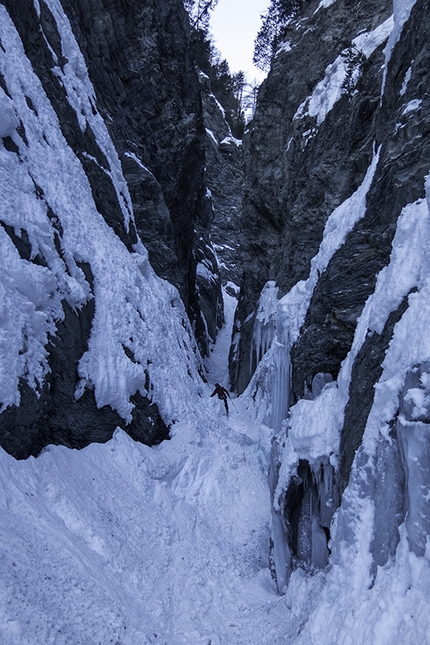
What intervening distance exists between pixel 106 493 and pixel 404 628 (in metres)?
5.23

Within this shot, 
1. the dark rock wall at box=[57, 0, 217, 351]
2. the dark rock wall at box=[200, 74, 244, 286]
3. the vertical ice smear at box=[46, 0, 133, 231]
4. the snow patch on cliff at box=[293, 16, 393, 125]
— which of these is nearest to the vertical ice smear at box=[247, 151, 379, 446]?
the snow patch on cliff at box=[293, 16, 393, 125]

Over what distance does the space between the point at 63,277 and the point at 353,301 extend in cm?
608

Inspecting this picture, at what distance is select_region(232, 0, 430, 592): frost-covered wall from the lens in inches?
179

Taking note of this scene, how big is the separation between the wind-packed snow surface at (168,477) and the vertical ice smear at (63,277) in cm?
5

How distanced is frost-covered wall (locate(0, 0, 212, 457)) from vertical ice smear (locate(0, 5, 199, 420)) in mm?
32

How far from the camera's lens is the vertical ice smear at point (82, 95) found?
12961 mm

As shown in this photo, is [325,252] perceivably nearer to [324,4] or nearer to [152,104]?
[152,104]

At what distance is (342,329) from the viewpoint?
9.03 m

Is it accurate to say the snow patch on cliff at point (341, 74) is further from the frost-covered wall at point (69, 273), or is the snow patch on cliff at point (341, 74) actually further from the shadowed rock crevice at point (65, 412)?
the shadowed rock crevice at point (65, 412)

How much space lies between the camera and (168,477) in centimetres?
924

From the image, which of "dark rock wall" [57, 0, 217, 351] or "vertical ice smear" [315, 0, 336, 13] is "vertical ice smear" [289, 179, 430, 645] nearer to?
"dark rock wall" [57, 0, 217, 351]

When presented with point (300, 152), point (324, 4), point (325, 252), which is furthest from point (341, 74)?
point (325, 252)

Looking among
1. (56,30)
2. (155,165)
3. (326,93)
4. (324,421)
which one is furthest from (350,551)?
(155,165)

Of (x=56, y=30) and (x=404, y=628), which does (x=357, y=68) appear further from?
(x=404, y=628)
